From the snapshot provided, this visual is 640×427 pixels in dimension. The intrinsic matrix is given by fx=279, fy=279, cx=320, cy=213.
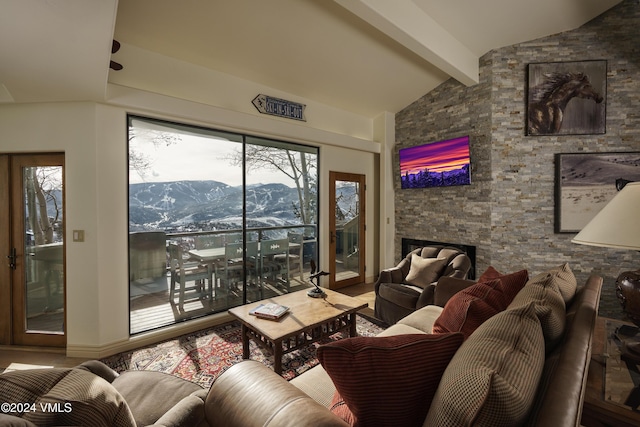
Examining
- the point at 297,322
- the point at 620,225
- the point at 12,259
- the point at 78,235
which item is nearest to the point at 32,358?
the point at 12,259

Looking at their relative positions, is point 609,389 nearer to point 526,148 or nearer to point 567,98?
point 526,148

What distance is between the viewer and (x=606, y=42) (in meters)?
3.39

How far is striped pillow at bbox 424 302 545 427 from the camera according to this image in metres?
0.63

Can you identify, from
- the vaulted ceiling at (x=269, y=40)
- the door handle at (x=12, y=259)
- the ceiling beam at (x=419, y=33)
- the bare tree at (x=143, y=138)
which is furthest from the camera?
the bare tree at (x=143, y=138)

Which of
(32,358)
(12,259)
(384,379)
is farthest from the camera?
(12,259)

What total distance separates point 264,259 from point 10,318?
2.52 metres

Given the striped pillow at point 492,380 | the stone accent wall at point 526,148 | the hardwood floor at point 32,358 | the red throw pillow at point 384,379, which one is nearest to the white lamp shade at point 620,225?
the striped pillow at point 492,380

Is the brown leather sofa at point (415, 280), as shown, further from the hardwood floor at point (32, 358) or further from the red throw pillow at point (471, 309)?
the hardwood floor at point (32, 358)

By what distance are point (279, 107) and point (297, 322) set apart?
113 inches

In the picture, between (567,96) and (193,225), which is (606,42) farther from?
(193,225)

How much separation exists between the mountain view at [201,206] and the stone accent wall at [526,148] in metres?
2.62

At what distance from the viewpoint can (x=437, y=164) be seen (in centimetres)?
423

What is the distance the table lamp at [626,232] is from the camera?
1.15 m

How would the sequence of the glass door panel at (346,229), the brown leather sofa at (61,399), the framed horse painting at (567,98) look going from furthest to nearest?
1. the glass door panel at (346,229)
2. the framed horse painting at (567,98)
3. the brown leather sofa at (61,399)
